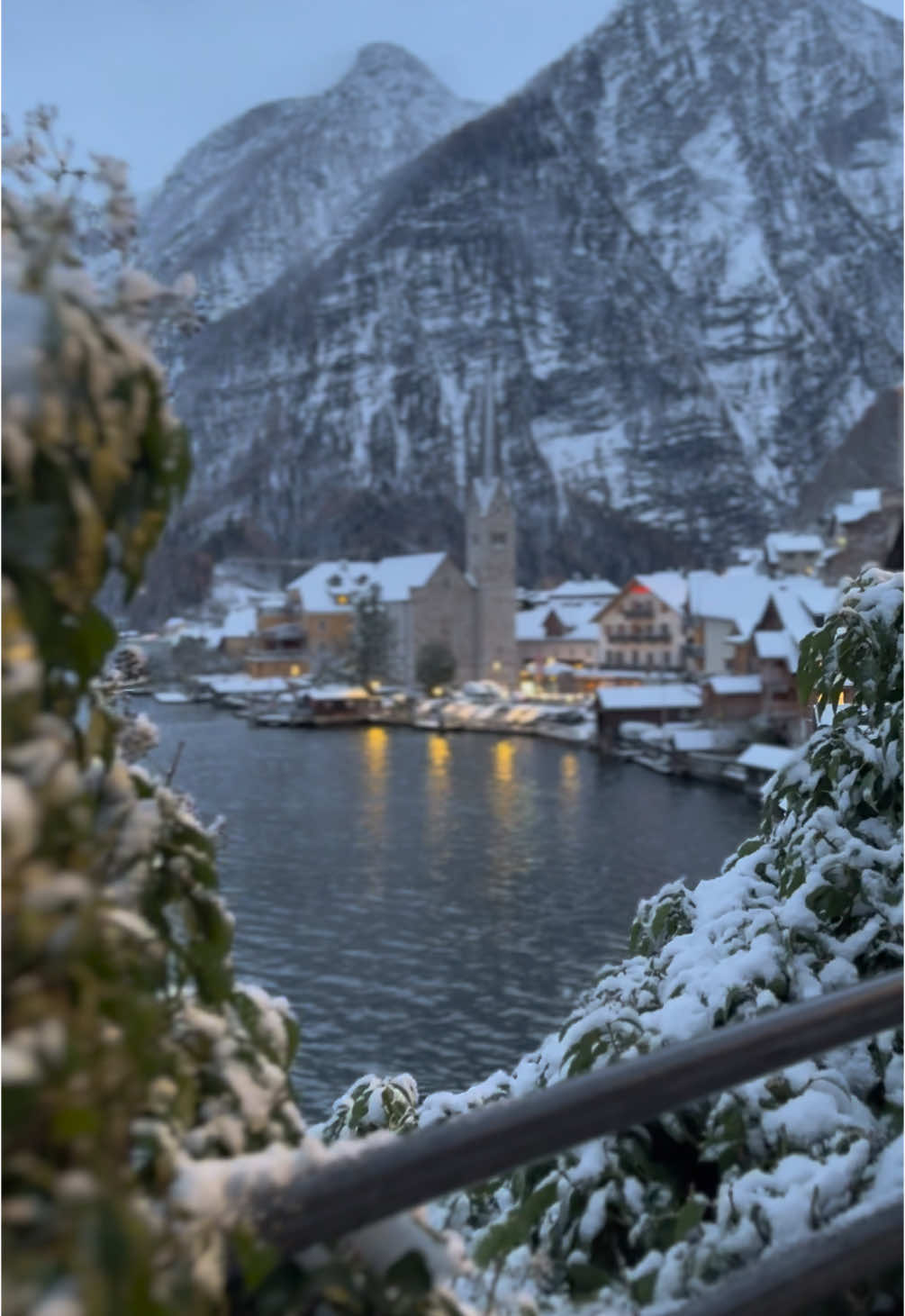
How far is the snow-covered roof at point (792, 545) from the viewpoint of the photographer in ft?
137

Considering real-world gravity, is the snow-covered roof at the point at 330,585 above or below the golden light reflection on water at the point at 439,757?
above

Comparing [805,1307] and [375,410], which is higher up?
[375,410]

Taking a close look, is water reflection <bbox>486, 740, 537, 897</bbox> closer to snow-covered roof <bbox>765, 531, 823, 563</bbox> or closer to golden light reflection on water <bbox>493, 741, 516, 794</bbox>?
golden light reflection on water <bbox>493, 741, 516, 794</bbox>

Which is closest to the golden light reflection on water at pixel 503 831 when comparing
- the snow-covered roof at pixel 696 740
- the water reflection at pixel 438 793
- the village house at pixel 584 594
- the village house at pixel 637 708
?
the water reflection at pixel 438 793

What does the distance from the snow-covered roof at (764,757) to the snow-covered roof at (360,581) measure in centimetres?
2862

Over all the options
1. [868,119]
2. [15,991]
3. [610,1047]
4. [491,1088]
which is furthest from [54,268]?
[868,119]

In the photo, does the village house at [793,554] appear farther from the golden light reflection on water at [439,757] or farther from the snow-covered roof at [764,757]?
the snow-covered roof at [764,757]

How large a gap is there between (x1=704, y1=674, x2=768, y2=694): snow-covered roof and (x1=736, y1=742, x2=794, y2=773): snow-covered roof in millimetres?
4260

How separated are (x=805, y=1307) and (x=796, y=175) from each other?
429 feet

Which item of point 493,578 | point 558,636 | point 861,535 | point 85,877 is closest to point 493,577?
point 493,578

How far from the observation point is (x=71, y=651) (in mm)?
787

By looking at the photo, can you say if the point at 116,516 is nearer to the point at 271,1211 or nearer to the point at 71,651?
the point at 71,651

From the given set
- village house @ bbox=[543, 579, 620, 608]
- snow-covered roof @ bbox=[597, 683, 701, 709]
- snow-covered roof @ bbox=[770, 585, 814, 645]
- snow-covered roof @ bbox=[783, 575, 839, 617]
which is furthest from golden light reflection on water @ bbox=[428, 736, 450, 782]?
village house @ bbox=[543, 579, 620, 608]

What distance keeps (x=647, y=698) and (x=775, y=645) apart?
5257 mm
